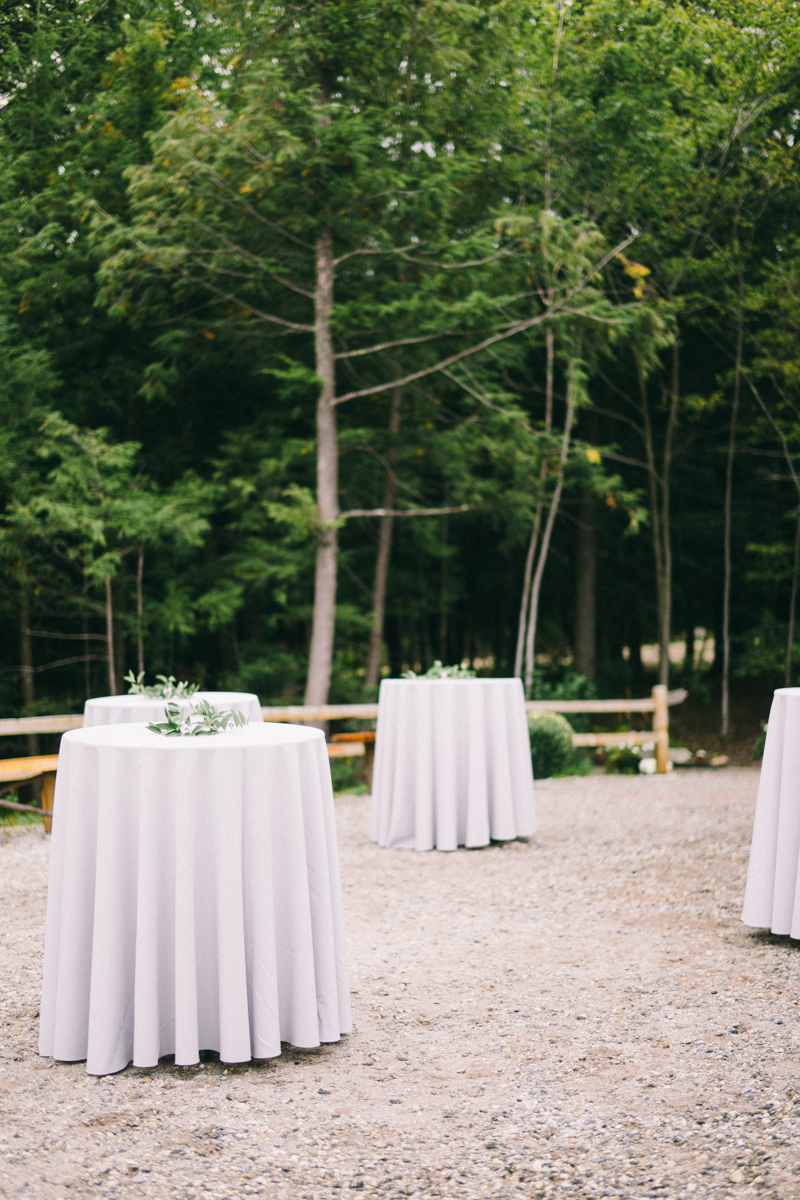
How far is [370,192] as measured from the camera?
10609mm

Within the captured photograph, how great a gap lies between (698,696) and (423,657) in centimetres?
507

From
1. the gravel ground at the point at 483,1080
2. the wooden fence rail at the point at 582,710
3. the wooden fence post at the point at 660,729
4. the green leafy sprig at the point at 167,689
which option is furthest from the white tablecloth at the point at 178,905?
the wooden fence post at the point at 660,729

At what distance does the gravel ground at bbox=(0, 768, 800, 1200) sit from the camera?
218cm

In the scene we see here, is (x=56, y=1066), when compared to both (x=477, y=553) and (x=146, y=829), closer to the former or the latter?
(x=146, y=829)

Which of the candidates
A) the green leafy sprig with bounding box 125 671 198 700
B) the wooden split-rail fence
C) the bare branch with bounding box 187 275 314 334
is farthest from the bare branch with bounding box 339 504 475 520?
the green leafy sprig with bounding box 125 671 198 700

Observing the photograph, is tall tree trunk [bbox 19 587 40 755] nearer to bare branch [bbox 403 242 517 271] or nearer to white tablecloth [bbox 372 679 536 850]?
bare branch [bbox 403 242 517 271]

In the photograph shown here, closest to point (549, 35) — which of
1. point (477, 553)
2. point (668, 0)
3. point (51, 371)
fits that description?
point (668, 0)

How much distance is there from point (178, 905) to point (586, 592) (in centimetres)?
1342

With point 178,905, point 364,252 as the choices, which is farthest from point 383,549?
point 178,905

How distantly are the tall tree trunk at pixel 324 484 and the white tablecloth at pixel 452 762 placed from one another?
4.95 m

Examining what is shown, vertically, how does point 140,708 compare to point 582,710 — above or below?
above

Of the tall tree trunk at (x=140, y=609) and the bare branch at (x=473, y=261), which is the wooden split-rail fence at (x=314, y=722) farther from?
the bare branch at (x=473, y=261)

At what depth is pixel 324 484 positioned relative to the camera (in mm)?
10922

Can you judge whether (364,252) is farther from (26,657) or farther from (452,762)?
(452,762)
